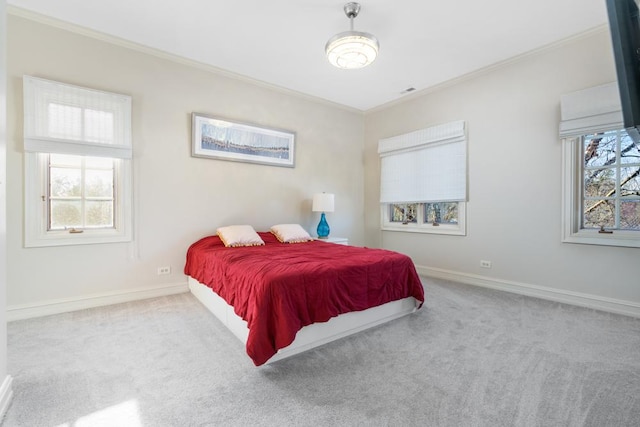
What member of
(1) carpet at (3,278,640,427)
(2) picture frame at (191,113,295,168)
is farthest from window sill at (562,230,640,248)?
(2) picture frame at (191,113,295,168)

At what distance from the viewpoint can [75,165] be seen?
117 inches

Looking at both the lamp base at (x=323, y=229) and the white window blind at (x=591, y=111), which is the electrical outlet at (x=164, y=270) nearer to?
the lamp base at (x=323, y=229)

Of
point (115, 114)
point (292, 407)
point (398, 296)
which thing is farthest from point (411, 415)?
point (115, 114)

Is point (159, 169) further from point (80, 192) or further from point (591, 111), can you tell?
point (591, 111)

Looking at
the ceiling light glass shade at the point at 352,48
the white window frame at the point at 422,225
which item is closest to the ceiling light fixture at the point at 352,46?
the ceiling light glass shade at the point at 352,48

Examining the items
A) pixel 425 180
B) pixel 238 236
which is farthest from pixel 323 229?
pixel 425 180

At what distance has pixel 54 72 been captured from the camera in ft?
9.30

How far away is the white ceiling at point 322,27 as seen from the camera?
2.61m

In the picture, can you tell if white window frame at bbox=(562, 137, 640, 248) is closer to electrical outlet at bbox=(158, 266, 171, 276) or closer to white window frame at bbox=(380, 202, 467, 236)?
white window frame at bbox=(380, 202, 467, 236)

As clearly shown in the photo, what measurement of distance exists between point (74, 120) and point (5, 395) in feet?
7.97

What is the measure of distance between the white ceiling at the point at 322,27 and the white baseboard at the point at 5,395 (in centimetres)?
290

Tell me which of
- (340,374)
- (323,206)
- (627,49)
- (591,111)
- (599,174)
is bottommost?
(340,374)

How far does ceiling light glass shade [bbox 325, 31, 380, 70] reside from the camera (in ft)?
8.45

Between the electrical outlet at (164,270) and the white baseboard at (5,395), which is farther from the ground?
the electrical outlet at (164,270)
